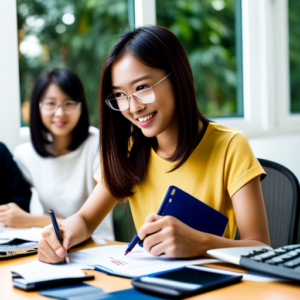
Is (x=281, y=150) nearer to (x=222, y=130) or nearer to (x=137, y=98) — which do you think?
(x=222, y=130)

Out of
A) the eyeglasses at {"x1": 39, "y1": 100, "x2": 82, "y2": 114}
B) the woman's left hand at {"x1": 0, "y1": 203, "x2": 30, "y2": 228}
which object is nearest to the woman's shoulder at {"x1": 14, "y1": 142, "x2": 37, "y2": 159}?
the eyeglasses at {"x1": 39, "y1": 100, "x2": 82, "y2": 114}

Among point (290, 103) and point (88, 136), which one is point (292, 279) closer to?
point (88, 136)

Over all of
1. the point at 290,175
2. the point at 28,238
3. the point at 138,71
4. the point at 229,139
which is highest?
the point at 138,71

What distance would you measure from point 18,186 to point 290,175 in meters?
1.20

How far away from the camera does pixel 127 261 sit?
1.00 m

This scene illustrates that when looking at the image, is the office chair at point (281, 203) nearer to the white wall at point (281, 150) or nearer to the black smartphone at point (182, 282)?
the black smartphone at point (182, 282)

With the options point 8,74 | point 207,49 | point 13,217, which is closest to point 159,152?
point 13,217

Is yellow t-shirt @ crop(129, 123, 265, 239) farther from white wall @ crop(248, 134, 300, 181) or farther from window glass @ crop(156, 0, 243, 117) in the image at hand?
window glass @ crop(156, 0, 243, 117)

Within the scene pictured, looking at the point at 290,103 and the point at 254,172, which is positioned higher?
the point at 290,103

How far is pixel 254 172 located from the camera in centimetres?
120

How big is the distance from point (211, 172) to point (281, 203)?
0.31m

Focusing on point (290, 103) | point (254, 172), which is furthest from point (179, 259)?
point (290, 103)

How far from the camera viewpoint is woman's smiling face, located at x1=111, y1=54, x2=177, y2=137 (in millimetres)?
1181

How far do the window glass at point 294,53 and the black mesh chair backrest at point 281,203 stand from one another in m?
1.99
